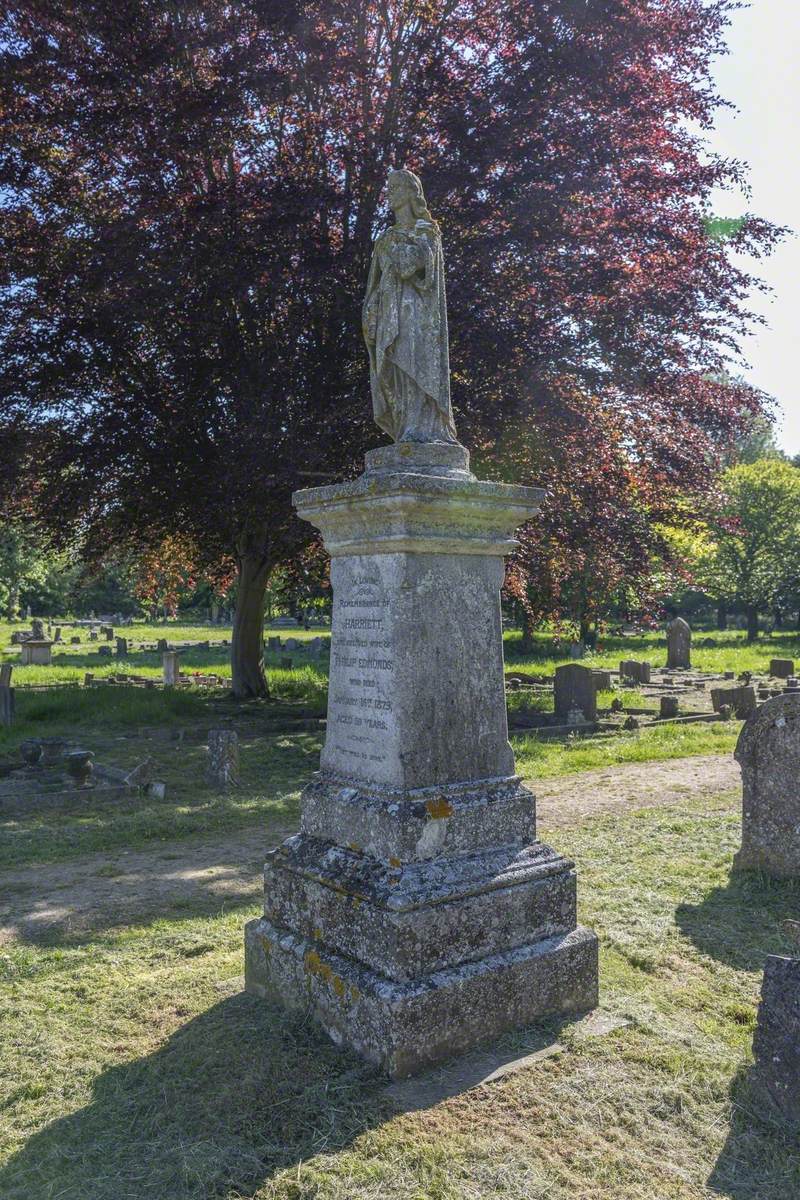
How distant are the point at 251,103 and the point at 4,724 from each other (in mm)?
10713

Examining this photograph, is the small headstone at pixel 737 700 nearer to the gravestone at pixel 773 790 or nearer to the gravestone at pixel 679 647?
the gravestone at pixel 773 790

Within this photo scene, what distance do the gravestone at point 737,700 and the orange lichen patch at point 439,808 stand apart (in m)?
13.3

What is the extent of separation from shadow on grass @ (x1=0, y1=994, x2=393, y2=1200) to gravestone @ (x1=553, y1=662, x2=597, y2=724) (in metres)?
12.4

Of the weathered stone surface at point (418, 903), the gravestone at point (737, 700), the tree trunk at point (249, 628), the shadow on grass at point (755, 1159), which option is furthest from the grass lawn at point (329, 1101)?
the tree trunk at point (249, 628)

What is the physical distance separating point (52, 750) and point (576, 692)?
8.83 metres

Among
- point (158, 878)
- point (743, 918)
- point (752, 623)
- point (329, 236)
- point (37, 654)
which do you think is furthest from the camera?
point (752, 623)

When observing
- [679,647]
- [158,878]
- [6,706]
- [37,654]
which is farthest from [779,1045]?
[37,654]

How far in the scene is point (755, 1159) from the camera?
11.2 feet

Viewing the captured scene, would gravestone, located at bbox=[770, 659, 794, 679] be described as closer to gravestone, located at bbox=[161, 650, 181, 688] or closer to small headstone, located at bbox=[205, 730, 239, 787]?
gravestone, located at bbox=[161, 650, 181, 688]

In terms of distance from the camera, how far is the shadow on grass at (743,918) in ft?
17.9

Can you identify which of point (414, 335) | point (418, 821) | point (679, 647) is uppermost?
point (414, 335)

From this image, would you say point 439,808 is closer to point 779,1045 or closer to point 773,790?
point 779,1045

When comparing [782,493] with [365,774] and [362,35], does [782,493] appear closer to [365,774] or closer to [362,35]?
[362,35]

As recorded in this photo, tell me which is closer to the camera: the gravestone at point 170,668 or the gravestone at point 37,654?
the gravestone at point 170,668
